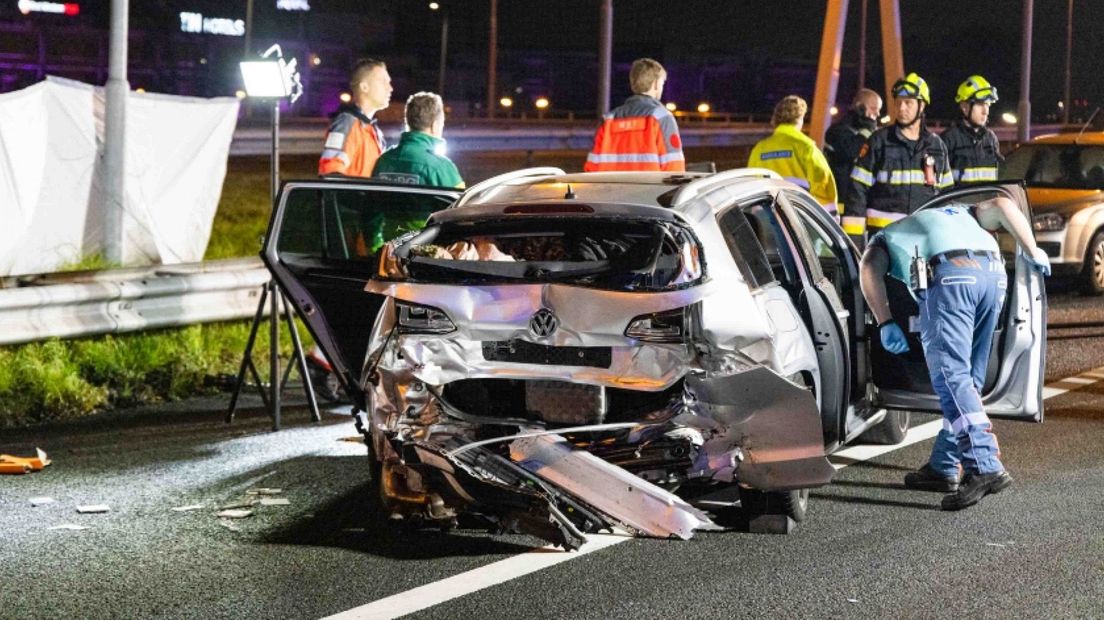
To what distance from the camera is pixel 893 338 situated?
281 inches

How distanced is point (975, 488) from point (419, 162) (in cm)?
365

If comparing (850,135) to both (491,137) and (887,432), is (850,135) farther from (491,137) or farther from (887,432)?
(491,137)

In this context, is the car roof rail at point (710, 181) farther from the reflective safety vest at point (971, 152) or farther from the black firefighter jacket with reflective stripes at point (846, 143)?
the black firefighter jacket with reflective stripes at point (846, 143)

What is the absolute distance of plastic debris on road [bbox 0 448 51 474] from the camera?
7.60 m

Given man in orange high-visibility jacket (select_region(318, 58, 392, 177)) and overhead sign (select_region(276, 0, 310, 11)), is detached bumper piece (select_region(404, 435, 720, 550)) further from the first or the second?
overhead sign (select_region(276, 0, 310, 11))

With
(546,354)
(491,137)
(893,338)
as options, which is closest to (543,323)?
(546,354)

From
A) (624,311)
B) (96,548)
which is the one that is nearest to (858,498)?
(624,311)

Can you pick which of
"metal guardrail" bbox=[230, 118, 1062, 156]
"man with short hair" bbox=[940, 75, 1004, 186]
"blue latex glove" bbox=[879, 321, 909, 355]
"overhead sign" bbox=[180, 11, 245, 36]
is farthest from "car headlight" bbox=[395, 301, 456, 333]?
"overhead sign" bbox=[180, 11, 245, 36]

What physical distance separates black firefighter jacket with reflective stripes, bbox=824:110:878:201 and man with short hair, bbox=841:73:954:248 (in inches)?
96.5

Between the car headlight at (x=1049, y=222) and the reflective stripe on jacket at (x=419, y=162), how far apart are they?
329 inches

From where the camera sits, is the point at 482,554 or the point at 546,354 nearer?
the point at 546,354

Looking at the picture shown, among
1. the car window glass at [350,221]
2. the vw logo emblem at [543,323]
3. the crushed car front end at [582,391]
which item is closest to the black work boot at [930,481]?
the crushed car front end at [582,391]

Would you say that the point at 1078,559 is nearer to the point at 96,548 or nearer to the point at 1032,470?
the point at 1032,470

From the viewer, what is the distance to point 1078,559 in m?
5.92
